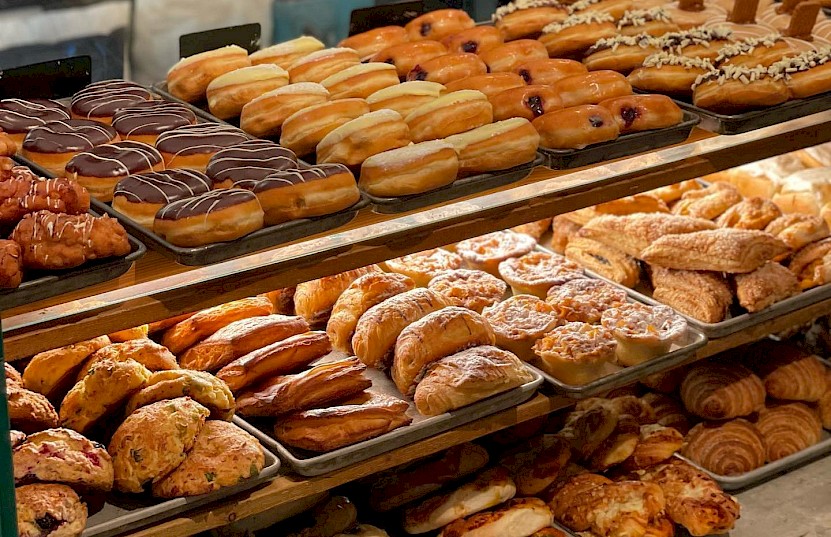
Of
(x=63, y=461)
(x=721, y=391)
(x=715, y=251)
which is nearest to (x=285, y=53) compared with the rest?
(x=63, y=461)

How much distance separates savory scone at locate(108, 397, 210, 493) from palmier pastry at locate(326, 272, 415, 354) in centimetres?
59

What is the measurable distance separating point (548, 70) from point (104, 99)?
105 cm

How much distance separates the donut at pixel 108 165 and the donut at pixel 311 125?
289mm

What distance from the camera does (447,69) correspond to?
260 centimetres

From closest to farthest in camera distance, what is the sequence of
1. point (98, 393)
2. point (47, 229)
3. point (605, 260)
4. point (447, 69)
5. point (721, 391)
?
point (47, 229), point (98, 393), point (447, 69), point (605, 260), point (721, 391)

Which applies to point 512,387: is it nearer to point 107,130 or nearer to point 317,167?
point 317,167

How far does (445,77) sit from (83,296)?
3.75ft

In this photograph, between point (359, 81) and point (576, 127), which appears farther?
point (359, 81)

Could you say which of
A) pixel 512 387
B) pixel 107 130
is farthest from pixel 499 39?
pixel 107 130

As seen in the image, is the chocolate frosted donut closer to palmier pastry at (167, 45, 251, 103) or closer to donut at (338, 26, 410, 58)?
palmier pastry at (167, 45, 251, 103)

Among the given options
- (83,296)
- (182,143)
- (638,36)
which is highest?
(638,36)

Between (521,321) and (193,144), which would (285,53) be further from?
(521,321)

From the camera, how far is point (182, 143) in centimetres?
215

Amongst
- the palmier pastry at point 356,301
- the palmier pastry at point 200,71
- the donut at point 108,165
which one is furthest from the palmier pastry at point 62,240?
the palmier pastry at point 356,301
